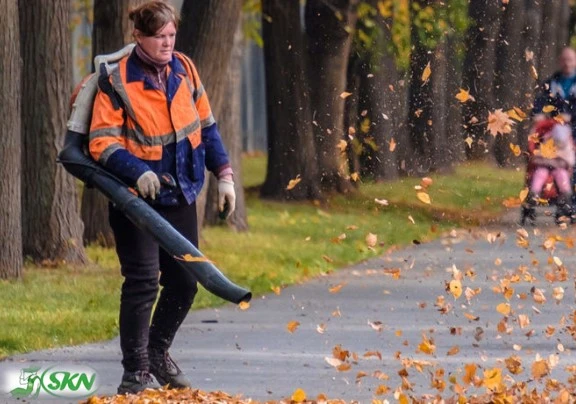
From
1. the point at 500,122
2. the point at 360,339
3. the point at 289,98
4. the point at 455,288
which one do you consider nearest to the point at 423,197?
the point at 500,122

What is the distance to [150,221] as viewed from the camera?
758 centimetres

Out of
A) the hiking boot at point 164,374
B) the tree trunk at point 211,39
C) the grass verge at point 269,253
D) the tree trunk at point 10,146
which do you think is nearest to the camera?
the hiking boot at point 164,374

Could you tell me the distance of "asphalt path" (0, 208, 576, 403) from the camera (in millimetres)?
8648

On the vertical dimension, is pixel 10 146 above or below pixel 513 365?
below

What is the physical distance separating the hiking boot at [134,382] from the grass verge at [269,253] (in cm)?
168

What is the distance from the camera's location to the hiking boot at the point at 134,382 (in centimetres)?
788

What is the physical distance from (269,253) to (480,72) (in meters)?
3.11

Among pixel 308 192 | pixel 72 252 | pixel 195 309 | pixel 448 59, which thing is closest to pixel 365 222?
pixel 308 192

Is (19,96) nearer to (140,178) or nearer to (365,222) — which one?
(140,178)

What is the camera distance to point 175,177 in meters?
7.88

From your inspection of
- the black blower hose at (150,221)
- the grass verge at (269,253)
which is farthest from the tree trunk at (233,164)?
the black blower hose at (150,221)

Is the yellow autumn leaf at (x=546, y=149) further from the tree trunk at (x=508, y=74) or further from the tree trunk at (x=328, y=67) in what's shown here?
the tree trunk at (x=328, y=67)

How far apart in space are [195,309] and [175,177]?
397 centimetres
